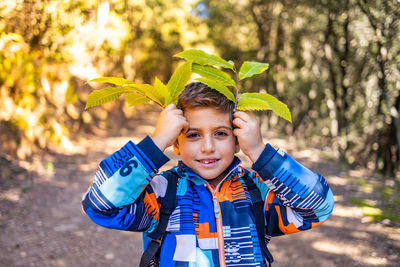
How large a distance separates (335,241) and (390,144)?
15.1ft

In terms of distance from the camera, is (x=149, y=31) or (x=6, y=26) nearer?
(x=6, y=26)

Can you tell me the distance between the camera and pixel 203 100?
5.65ft

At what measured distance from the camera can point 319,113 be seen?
13.9 meters

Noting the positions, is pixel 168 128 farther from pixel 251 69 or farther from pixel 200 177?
pixel 251 69

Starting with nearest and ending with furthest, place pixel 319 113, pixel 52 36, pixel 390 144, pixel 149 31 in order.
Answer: pixel 52 36 < pixel 390 144 < pixel 319 113 < pixel 149 31

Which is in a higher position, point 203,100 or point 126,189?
point 203,100

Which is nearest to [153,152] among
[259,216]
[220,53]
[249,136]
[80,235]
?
[249,136]

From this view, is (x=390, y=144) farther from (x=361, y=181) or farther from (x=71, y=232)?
(x=71, y=232)

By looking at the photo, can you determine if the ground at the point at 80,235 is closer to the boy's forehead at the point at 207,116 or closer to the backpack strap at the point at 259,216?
the backpack strap at the point at 259,216

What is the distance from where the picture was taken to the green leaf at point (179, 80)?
169cm

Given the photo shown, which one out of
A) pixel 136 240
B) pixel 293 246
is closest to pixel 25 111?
pixel 136 240

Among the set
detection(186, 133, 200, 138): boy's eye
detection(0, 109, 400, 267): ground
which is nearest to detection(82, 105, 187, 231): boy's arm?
detection(186, 133, 200, 138): boy's eye

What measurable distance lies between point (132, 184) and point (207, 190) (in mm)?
453

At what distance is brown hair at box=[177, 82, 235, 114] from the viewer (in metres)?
1.73
